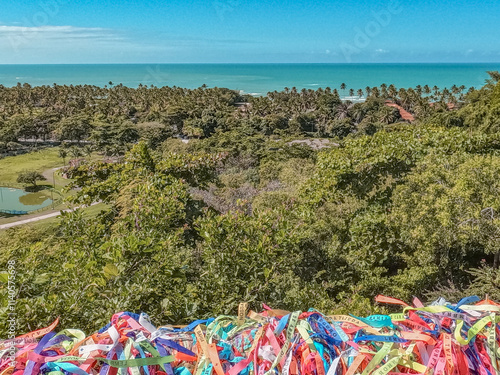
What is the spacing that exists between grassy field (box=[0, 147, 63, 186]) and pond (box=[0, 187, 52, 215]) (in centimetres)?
211

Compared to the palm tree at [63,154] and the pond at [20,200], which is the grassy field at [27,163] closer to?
the palm tree at [63,154]

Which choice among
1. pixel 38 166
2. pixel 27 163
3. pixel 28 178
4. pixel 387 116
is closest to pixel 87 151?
pixel 38 166

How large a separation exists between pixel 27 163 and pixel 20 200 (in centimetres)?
1287

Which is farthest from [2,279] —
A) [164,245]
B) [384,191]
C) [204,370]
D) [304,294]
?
[384,191]

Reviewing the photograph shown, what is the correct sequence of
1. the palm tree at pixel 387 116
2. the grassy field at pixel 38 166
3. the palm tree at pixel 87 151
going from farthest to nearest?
the palm tree at pixel 387 116
the palm tree at pixel 87 151
the grassy field at pixel 38 166

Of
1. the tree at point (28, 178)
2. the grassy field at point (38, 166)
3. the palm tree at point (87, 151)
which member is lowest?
the grassy field at point (38, 166)

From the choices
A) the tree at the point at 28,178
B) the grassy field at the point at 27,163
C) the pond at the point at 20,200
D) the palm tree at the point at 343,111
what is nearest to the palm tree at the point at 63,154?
the grassy field at the point at 27,163

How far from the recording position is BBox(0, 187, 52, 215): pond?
3616 centimetres

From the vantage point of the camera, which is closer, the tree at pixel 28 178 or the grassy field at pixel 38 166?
the tree at pixel 28 178

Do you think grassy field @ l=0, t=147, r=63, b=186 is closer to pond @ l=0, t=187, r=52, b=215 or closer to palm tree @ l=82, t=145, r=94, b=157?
pond @ l=0, t=187, r=52, b=215

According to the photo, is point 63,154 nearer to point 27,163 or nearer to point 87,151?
point 87,151

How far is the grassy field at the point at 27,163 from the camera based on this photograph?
4472 centimetres

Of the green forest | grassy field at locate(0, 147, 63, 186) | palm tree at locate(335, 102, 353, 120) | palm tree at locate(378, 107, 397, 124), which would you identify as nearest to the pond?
grassy field at locate(0, 147, 63, 186)

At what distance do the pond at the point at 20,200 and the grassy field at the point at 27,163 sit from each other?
2111 mm
